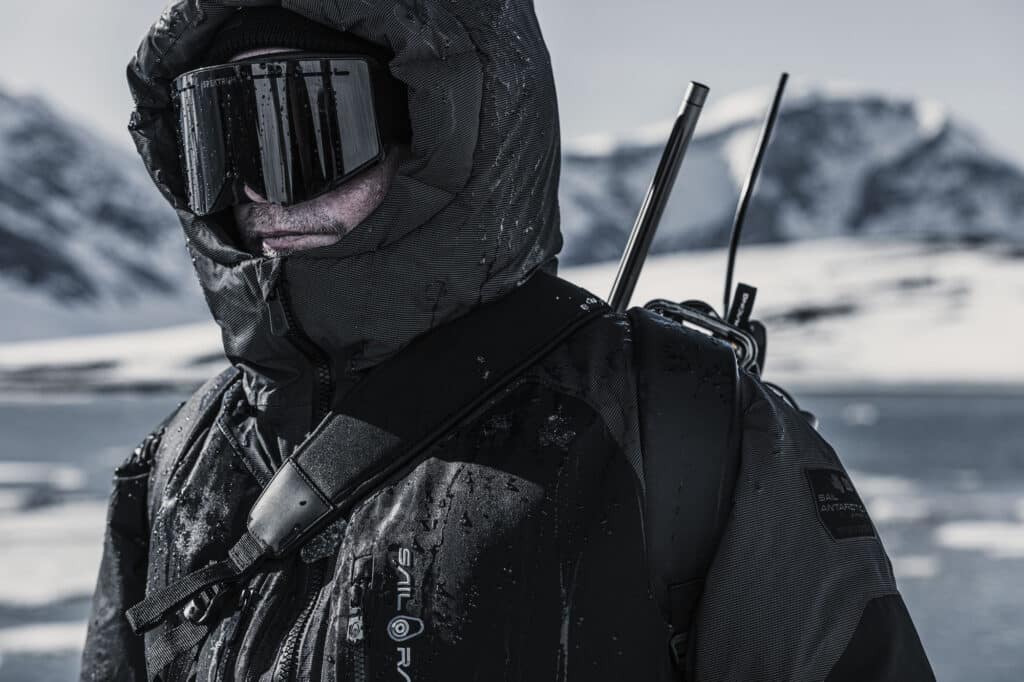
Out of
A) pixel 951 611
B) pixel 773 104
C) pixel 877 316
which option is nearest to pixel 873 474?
pixel 951 611

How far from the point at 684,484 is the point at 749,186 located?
2.29ft

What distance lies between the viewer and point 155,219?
9094 centimetres

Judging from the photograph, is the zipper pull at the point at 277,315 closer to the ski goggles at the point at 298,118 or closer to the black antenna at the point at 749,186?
the ski goggles at the point at 298,118

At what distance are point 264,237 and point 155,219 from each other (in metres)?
95.2

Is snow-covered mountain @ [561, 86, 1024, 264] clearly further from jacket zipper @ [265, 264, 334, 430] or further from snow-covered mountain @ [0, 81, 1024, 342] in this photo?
jacket zipper @ [265, 264, 334, 430]

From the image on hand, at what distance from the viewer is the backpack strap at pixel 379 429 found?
114 centimetres

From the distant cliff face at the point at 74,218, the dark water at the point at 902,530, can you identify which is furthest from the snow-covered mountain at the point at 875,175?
the dark water at the point at 902,530

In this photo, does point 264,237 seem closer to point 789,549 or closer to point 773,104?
point 789,549

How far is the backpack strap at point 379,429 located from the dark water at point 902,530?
12.7 feet

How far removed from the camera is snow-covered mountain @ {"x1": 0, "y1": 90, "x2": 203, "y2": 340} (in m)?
70.5

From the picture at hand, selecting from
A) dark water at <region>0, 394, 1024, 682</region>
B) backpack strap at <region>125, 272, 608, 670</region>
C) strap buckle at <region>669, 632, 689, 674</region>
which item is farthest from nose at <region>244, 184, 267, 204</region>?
dark water at <region>0, 394, 1024, 682</region>

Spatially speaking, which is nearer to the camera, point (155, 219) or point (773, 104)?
point (773, 104)

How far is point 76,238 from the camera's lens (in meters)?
83.6

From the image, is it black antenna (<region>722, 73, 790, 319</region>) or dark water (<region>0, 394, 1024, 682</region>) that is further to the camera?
dark water (<region>0, 394, 1024, 682</region>)
